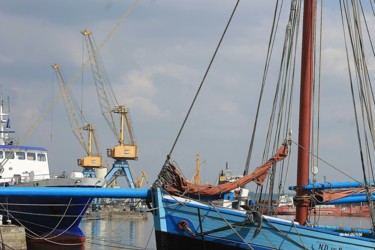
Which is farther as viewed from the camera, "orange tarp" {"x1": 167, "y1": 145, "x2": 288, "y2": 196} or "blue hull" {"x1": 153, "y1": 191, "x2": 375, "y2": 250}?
"orange tarp" {"x1": 167, "y1": 145, "x2": 288, "y2": 196}

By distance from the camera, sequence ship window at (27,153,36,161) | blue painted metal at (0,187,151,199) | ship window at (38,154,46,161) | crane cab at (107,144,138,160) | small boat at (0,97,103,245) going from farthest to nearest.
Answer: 1. crane cab at (107,144,138,160)
2. ship window at (38,154,46,161)
3. ship window at (27,153,36,161)
4. small boat at (0,97,103,245)
5. blue painted metal at (0,187,151,199)

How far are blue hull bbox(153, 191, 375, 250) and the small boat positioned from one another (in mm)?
15293

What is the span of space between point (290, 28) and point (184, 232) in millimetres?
10298

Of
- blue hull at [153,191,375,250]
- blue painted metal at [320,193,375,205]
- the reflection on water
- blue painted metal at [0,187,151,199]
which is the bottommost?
the reflection on water

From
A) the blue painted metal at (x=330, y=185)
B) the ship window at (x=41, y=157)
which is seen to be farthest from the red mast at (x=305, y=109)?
the ship window at (x=41, y=157)

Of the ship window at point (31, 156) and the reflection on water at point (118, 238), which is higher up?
the ship window at point (31, 156)

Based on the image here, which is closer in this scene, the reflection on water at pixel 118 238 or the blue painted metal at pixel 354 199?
the blue painted metal at pixel 354 199

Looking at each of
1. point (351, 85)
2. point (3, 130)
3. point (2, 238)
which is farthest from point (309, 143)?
point (3, 130)

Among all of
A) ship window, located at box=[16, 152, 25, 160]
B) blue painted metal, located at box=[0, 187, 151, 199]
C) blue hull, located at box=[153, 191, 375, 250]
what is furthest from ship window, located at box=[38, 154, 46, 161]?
blue hull, located at box=[153, 191, 375, 250]

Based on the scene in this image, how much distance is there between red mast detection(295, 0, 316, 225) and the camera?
76.6 feet

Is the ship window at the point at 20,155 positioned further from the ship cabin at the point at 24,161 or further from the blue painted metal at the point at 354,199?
the blue painted metal at the point at 354,199

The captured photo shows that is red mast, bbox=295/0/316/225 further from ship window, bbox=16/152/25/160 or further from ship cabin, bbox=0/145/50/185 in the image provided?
ship window, bbox=16/152/25/160

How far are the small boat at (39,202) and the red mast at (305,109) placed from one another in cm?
1550

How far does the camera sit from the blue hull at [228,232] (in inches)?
814
